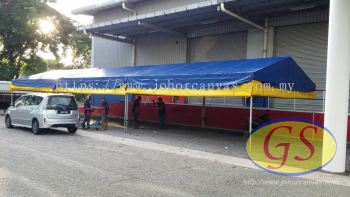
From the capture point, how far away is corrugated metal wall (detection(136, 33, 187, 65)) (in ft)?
69.2

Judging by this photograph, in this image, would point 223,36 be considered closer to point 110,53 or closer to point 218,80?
point 218,80

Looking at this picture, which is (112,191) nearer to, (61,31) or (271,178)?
(271,178)

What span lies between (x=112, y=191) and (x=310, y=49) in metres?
11.5

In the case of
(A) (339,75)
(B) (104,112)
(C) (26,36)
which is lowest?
(B) (104,112)

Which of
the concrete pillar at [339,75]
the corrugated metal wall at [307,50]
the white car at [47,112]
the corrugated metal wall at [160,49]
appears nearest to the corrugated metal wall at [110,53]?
the corrugated metal wall at [160,49]

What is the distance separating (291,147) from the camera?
506 inches

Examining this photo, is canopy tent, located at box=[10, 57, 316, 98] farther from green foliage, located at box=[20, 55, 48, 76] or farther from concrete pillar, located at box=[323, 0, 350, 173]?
green foliage, located at box=[20, 55, 48, 76]

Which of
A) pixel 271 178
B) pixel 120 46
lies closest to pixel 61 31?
pixel 120 46

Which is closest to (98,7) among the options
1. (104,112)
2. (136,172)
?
(104,112)

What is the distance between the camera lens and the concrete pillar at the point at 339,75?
9.08 metres

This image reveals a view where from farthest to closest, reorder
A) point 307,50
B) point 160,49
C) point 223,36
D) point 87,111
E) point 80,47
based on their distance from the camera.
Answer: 1. point 80,47
2. point 160,49
3. point 223,36
4. point 87,111
5. point 307,50

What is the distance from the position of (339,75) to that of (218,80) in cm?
405

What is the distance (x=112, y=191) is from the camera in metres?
6.79

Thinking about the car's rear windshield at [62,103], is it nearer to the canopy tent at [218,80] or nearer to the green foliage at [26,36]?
the canopy tent at [218,80]
